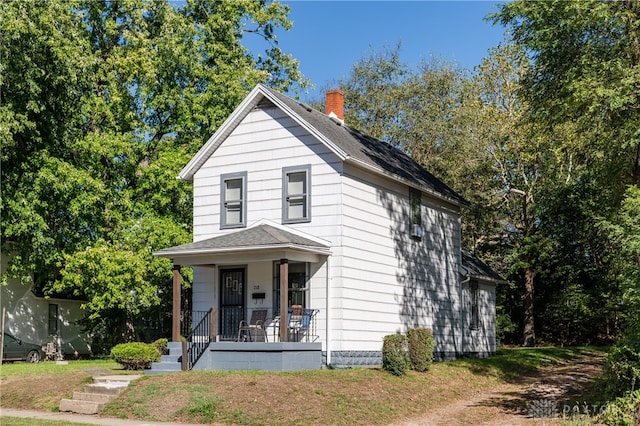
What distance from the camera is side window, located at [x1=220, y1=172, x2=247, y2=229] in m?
22.2

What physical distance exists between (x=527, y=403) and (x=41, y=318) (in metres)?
23.5

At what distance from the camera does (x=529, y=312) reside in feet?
122

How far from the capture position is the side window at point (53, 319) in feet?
112

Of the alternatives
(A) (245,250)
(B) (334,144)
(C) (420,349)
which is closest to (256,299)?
(A) (245,250)

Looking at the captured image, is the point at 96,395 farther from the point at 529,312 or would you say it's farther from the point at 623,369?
the point at 529,312

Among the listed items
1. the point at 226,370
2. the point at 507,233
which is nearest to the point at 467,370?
the point at 226,370

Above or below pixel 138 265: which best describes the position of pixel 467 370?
below

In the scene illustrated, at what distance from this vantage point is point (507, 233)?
129ft

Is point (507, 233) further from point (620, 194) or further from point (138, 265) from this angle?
point (138, 265)

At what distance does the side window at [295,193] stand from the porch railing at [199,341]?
3574 mm

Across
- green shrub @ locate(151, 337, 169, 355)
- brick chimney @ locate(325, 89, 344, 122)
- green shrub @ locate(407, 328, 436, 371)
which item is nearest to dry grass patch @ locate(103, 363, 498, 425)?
green shrub @ locate(407, 328, 436, 371)

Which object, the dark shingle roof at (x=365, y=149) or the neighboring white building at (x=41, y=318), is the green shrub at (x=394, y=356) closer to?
the dark shingle roof at (x=365, y=149)

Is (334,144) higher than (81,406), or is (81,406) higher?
(334,144)

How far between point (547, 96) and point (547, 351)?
1370 centimetres
